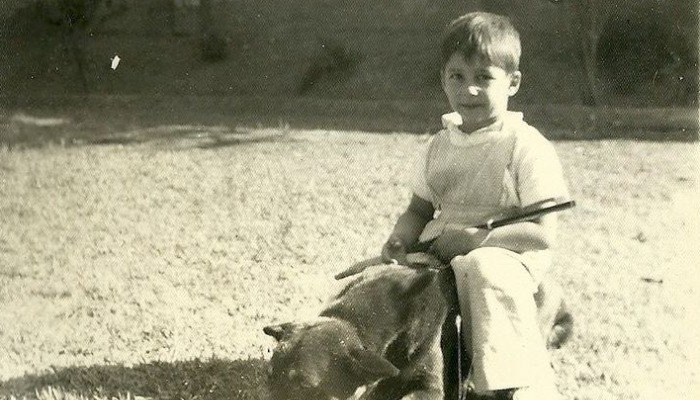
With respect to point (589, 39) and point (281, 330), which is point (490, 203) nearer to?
point (281, 330)

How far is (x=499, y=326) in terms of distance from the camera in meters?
2.17

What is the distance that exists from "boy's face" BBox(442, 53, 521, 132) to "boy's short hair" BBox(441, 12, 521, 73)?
0.02 metres

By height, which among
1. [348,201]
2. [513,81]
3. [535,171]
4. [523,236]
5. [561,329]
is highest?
[513,81]

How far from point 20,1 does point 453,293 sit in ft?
21.9

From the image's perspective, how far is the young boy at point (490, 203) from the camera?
86.1 inches

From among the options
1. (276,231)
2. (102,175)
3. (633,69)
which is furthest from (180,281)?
(633,69)

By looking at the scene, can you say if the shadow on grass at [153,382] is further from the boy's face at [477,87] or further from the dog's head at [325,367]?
the boy's face at [477,87]

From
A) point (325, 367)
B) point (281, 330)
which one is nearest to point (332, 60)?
point (281, 330)

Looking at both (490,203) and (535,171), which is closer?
(535,171)

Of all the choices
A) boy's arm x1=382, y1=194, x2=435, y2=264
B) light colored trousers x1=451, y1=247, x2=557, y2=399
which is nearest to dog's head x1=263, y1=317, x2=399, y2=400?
light colored trousers x1=451, y1=247, x2=557, y2=399

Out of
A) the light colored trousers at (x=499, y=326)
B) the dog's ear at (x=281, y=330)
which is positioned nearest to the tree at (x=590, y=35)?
the light colored trousers at (x=499, y=326)

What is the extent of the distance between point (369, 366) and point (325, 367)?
12cm

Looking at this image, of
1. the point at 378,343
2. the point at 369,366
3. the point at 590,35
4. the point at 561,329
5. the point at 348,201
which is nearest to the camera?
the point at 369,366

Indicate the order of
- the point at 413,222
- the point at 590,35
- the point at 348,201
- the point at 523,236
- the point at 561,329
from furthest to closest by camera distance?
the point at 590,35, the point at 348,201, the point at 561,329, the point at 413,222, the point at 523,236
